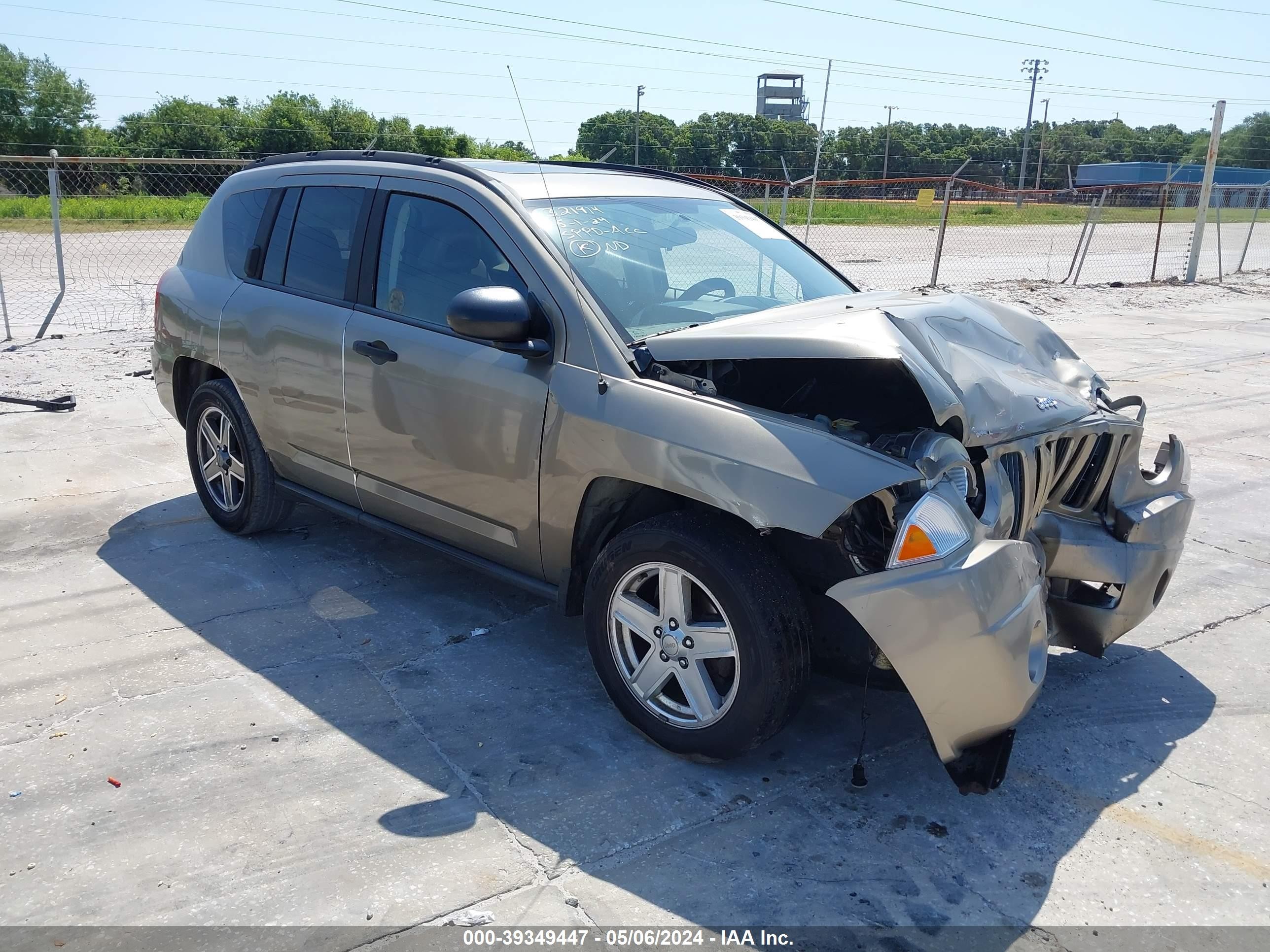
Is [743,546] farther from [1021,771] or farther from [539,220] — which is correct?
[539,220]

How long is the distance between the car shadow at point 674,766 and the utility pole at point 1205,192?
56.0 ft

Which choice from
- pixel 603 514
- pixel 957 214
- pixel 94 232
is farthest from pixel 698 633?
pixel 957 214

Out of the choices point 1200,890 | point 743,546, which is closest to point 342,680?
point 743,546

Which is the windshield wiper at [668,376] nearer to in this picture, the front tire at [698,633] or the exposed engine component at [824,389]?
the exposed engine component at [824,389]

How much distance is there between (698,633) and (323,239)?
2.56m

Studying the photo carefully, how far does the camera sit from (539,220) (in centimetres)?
376

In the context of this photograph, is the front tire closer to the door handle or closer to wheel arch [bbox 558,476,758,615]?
wheel arch [bbox 558,476,758,615]

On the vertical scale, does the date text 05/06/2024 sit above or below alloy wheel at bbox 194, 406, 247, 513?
below

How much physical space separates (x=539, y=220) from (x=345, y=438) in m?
1.29

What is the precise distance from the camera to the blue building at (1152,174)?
57.8 metres

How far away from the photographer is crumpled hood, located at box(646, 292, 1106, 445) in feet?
10.1

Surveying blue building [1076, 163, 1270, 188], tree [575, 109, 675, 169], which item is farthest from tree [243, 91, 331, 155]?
blue building [1076, 163, 1270, 188]

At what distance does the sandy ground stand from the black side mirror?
1321mm

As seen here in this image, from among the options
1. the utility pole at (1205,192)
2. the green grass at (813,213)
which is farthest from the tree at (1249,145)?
the utility pole at (1205,192)
